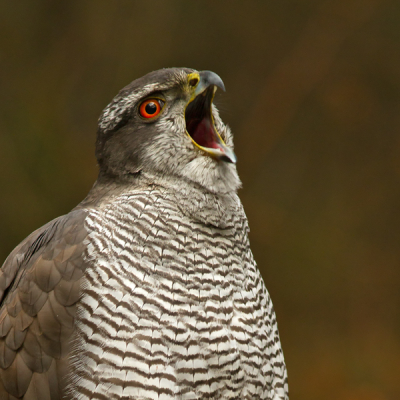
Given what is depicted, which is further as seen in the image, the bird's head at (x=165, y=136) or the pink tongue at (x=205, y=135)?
the pink tongue at (x=205, y=135)

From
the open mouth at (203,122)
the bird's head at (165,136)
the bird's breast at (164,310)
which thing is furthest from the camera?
the open mouth at (203,122)

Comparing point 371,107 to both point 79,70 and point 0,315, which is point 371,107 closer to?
point 79,70

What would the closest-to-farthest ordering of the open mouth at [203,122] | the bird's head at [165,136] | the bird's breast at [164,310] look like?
the bird's breast at [164,310] < the bird's head at [165,136] < the open mouth at [203,122]

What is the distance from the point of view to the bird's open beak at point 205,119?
273cm

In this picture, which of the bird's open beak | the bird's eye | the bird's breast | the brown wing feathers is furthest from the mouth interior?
Result: the brown wing feathers

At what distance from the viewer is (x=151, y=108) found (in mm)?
2805

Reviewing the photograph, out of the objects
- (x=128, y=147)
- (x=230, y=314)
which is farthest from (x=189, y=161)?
(x=230, y=314)

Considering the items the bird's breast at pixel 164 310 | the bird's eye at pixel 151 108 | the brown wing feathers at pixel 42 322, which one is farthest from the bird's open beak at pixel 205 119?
the brown wing feathers at pixel 42 322

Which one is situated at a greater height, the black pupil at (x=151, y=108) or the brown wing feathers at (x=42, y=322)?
the black pupil at (x=151, y=108)

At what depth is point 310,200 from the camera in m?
6.15

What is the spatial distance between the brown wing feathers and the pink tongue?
76 centimetres

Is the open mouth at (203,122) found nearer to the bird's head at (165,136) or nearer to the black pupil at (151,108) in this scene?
the bird's head at (165,136)

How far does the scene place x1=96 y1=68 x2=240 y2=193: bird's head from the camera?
2.71 meters

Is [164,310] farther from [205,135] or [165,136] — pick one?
[205,135]
